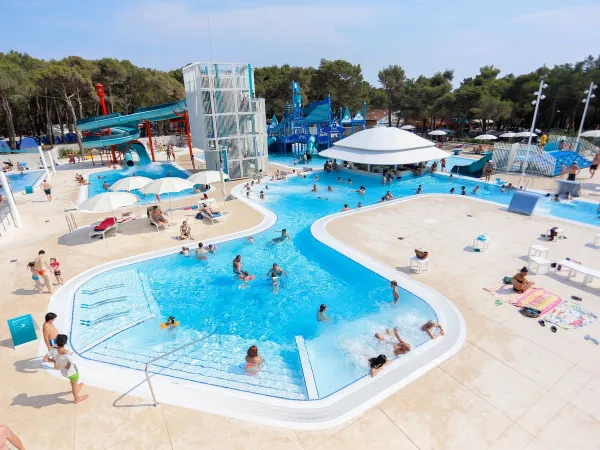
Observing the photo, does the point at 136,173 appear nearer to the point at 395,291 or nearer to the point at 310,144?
the point at 310,144

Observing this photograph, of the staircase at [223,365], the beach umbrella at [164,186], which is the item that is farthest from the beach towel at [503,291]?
the beach umbrella at [164,186]

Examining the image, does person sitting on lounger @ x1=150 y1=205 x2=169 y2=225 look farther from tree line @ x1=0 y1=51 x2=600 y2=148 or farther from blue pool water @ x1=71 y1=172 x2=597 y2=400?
tree line @ x1=0 y1=51 x2=600 y2=148

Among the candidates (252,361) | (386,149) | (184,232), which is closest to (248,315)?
(252,361)

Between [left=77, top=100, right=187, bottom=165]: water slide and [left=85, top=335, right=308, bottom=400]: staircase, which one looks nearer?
[left=85, top=335, right=308, bottom=400]: staircase

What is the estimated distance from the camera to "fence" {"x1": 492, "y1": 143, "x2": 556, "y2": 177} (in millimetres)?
23509

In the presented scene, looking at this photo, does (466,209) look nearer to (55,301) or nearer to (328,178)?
(328,178)

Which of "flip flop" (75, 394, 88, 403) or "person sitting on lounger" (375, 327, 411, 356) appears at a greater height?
"flip flop" (75, 394, 88, 403)

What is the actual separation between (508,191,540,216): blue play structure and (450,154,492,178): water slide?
9.78m

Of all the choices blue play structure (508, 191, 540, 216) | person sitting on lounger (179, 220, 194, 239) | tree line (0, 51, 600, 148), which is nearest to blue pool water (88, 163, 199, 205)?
person sitting on lounger (179, 220, 194, 239)

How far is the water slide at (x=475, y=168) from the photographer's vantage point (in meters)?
25.1

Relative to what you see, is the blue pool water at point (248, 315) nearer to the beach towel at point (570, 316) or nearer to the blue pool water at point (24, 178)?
the beach towel at point (570, 316)

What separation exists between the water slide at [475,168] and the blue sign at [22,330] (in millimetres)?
27150

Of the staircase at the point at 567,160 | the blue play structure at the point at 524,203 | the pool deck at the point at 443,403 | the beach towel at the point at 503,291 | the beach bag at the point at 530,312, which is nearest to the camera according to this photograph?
the pool deck at the point at 443,403

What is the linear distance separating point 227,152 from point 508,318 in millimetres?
20903
